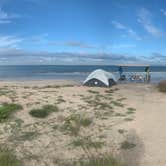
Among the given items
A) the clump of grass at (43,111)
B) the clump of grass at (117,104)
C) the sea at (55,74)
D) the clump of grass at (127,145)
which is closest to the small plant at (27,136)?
the clump of grass at (43,111)

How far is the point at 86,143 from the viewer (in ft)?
23.0

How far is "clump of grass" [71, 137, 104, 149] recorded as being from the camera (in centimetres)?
683

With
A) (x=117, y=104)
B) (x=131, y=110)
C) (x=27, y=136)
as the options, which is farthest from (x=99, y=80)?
(x=27, y=136)

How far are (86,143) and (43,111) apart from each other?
3100mm

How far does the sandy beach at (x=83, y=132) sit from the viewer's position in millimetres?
6324

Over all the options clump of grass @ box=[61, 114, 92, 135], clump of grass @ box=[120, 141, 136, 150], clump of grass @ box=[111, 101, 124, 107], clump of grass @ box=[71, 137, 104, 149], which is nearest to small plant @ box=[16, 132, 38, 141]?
clump of grass @ box=[61, 114, 92, 135]

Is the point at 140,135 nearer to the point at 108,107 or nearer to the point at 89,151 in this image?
the point at 89,151

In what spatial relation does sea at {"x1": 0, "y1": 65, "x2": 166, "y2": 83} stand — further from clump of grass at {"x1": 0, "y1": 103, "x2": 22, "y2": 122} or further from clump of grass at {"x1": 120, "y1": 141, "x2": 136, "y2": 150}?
clump of grass at {"x1": 120, "y1": 141, "x2": 136, "y2": 150}

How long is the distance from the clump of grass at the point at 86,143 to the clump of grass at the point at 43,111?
2.45 meters

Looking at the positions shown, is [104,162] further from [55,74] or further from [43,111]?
[55,74]

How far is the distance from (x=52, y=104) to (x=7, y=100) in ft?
6.51

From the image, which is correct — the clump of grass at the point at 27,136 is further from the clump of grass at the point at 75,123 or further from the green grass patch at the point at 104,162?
the green grass patch at the point at 104,162

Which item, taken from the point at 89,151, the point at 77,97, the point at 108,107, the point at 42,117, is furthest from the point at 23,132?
the point at 77,97

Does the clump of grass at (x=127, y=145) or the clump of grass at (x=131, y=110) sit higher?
the clump of grass at (x=131, y=110)
